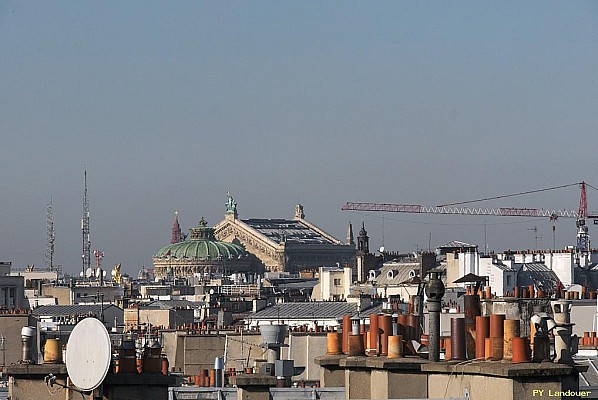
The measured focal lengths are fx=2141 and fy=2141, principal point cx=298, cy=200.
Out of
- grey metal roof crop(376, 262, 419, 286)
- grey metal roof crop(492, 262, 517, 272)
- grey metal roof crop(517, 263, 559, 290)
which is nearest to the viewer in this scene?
grey metal roof crop(517, 263, 559, 290)

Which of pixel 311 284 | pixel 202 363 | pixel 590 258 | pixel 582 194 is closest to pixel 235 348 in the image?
pixel 202 363

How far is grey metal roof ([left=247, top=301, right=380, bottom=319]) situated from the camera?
90625 millimetres

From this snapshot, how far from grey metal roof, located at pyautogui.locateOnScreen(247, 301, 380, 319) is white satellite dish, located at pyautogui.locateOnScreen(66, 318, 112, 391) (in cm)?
6597

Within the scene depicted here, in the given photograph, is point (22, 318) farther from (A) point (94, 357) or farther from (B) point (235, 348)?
(A) point (94, 357)

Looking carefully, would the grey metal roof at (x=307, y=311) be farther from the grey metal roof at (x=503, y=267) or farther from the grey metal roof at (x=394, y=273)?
the grey metal roof at (x=394, y=273)

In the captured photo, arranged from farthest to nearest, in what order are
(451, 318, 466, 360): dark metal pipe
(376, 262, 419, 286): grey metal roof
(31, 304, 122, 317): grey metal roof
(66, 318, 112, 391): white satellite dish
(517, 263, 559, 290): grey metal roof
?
(376, 262, 419, 286): grey metal roof → (31, 304, 122, 317): grey metal roof → (517, 263, 559, 290): grey metal roof → (66, 318, 112, 391): white satellite dish → (451, 318, 466, 360): dark metal pipe

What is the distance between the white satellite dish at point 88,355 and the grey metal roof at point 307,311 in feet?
216

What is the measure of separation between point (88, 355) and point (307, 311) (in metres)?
72.1

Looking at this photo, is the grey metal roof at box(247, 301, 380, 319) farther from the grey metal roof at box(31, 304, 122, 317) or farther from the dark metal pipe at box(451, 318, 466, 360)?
the dark metal pipe at box(451, 318, 466, 360)

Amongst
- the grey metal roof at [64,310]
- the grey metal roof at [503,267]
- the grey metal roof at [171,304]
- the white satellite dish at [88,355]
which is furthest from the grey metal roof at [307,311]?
the white satellite dish at [88,355]

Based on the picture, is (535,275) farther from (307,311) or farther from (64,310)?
(64,310)

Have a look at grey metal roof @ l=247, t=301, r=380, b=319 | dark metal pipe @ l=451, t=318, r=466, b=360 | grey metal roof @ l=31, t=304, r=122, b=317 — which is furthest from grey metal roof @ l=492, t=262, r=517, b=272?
dark metal pipe @ l=451, t=318, r=466, b=360

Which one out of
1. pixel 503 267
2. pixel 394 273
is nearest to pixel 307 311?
pixel 503 267

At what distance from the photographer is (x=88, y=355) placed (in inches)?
851
